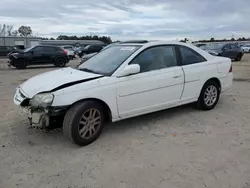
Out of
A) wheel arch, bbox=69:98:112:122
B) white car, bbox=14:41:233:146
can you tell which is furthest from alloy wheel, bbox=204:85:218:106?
wheel arch, bbox=69:98:112:122

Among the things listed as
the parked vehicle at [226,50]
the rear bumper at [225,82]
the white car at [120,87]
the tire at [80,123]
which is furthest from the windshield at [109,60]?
the parked vehicle at [226,50]

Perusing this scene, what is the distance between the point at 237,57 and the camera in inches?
910

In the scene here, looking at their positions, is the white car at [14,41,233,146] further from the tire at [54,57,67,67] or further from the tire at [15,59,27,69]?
the tire at [54,57,67,67]

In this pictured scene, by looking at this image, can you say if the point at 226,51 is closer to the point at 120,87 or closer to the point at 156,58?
the point at 156,58

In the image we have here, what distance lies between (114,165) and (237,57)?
22.0 metres

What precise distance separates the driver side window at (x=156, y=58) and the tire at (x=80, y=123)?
1.16 meters

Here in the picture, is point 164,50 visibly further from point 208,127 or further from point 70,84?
point 70,84

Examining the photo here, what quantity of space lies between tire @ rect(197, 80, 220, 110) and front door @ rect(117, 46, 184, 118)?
29.3 inches

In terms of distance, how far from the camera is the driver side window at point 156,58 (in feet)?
16.2

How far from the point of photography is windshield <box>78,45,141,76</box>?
4.76 meters

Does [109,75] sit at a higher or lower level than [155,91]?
higher

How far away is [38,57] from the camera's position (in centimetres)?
1842

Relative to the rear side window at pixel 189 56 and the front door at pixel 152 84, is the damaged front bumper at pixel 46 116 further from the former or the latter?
the rear side window at pixel 189 56

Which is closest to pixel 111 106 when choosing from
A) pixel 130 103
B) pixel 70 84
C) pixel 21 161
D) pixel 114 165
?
pixel 130 103
